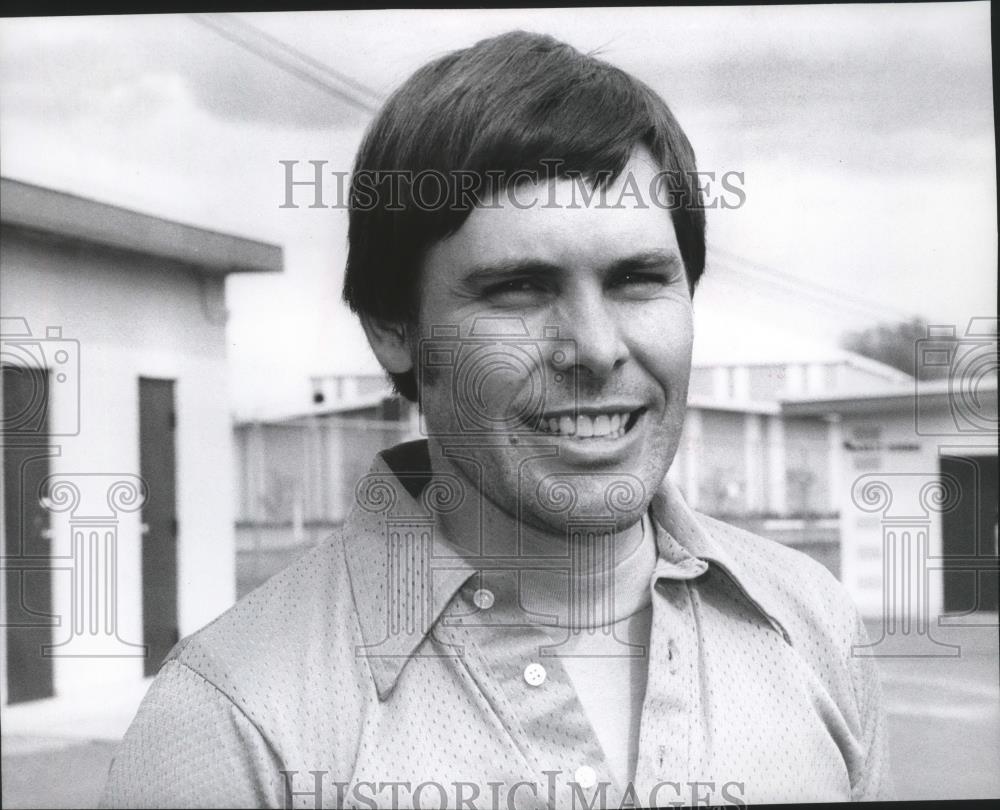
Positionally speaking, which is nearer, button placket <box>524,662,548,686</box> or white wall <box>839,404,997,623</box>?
button placket <box>524,662,548,686</box>

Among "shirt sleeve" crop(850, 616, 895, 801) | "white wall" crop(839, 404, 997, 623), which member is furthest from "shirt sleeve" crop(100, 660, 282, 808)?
"white wall" crop(839, 404, 997, 623)

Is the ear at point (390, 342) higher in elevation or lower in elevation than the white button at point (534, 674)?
higher

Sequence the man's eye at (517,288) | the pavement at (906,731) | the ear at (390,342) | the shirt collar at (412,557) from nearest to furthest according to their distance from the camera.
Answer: the shirt collar at (412,557), the man's eye at (517,288), the ear at (390,342), the pavement at (906,731)

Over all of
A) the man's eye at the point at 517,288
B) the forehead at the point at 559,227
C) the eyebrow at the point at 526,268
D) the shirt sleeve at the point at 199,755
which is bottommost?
the shirt sleeve at the point at 199,755

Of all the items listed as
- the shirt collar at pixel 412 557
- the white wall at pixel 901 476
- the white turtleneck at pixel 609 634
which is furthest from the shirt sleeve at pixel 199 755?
the white wall at pixel 901 476

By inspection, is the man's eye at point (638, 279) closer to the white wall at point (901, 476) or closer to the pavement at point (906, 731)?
the white wall at point (901, 476)

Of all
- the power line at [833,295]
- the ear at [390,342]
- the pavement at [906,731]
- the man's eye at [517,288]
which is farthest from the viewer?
the power line at [833,295]

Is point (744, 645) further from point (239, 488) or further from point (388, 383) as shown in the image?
point (239, 488)

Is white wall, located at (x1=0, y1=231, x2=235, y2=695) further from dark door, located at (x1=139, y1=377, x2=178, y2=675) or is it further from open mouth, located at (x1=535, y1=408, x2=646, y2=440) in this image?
open mouth, located at (x1=535, y1=408, x2=646, y2=440)
